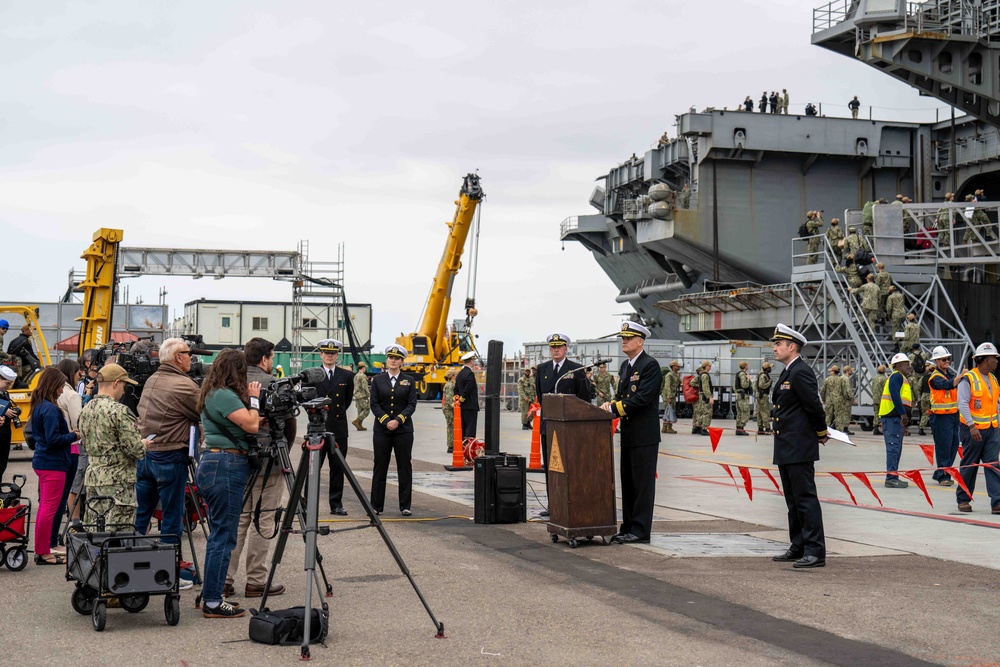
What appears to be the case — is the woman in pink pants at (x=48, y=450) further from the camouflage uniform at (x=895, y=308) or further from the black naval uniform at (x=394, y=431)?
the camouflage uniform at (x=895, y=308)

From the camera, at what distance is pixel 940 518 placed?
11.5 metres

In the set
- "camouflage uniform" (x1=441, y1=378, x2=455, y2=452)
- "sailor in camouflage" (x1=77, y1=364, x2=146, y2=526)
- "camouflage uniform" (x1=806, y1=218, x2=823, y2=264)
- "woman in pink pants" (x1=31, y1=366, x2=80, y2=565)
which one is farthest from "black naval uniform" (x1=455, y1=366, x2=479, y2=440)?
"camouflage uniform" (x1=806, y1=218, x2=823, y2=264)

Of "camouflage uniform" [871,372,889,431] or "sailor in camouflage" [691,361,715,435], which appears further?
"sailor in camouflage" [691,361,715,435]

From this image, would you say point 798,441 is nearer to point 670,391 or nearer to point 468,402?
point 468,402

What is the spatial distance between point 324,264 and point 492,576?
47910 millimetres

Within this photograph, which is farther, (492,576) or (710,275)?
(710,275)

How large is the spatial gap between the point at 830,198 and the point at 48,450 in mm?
38223

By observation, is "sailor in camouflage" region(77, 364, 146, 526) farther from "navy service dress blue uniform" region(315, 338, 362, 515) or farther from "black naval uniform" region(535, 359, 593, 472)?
"black naval uniform" region(535, 359, 593, 472)

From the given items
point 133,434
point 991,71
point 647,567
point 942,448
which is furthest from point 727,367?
point 133,434

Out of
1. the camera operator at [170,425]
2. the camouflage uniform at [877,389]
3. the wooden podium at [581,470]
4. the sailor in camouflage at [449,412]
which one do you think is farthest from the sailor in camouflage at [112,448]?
the camouflage uniform at [877,389]

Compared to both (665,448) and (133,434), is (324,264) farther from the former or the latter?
(133,434)

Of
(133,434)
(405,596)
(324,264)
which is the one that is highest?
(324,264)

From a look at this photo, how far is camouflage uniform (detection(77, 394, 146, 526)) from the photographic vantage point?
23.4 feet

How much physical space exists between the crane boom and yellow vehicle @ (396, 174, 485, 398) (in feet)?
68.7
